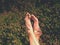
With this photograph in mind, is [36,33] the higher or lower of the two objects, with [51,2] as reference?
lower

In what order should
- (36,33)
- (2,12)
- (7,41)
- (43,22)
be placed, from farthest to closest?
(2,12)
(43,22)
(7,41)
(36,33)

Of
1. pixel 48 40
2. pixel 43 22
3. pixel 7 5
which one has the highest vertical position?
pixel 7 5

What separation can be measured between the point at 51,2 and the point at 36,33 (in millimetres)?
3672

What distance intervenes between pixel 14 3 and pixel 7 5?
17 cm

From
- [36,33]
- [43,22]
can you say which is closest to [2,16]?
[43,22]

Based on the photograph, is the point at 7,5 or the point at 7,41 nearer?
the point at 7,41

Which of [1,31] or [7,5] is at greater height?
[7,5]

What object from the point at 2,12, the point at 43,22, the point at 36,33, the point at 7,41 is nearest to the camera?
the point at 36,33

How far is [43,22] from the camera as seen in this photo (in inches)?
211

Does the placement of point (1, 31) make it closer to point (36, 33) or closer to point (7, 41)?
point (7, 41)

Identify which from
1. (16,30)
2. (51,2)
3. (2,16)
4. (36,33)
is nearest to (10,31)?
(16,30)

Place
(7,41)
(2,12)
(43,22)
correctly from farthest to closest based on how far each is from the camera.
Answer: (2,12)
(43,22)
(7,41)

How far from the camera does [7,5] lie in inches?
230

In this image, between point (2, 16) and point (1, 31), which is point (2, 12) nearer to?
point (2, 16)
